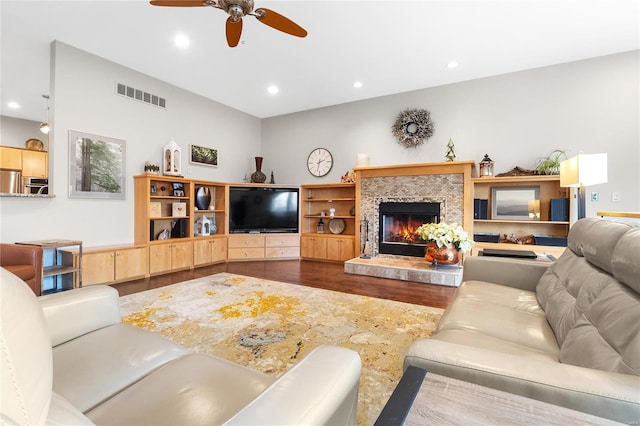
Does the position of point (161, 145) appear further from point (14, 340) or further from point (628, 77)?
point (628, 77)

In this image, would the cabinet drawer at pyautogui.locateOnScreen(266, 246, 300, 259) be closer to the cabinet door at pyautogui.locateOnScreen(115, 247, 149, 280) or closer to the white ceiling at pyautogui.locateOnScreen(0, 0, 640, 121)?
the cabinet door at pyautogui.locateOnScreen(115, 247, 149, 280)

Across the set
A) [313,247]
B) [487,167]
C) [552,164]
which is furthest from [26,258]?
[552,164]

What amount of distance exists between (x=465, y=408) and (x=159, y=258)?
4721 millimetres

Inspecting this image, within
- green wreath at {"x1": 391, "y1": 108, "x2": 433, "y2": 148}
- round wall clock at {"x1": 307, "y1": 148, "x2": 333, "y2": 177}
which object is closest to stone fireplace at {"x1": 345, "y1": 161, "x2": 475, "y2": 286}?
green wreath at {"x1": 391, "y1": 108, "x2": 433, "y2": 148}

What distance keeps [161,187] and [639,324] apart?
5437mm

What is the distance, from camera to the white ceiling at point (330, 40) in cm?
313

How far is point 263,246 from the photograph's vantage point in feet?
19.2

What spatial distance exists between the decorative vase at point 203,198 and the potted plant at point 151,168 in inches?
34.5

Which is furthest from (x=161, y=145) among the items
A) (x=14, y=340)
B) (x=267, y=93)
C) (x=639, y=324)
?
(x=639, y=324)

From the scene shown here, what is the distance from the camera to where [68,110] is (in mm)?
3838

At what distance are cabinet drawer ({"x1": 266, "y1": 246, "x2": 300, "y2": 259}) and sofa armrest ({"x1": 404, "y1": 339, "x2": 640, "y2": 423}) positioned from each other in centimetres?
514

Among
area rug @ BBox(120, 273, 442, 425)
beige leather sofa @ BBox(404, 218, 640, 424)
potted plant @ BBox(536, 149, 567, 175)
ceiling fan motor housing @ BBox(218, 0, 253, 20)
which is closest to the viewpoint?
beige leather sofa @ BBox(404, 218, 640, 424)

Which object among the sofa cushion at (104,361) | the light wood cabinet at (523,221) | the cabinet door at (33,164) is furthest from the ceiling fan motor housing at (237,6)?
the cabinet door at (33,164)

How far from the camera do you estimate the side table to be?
133 inches
